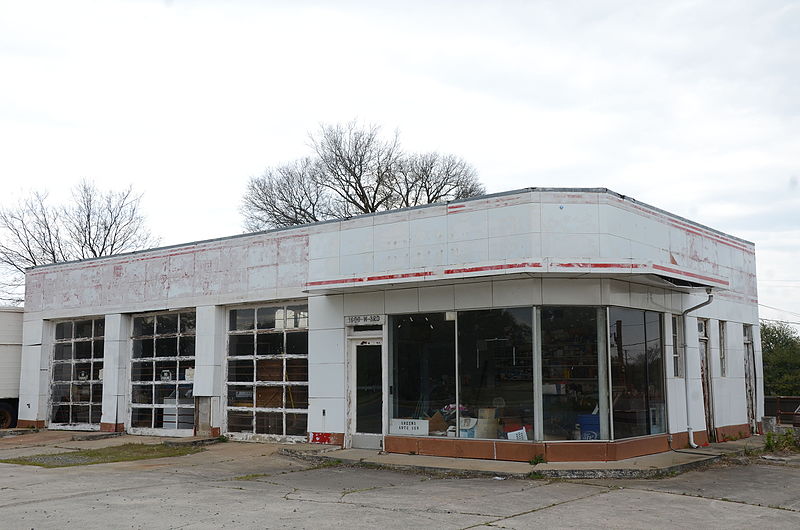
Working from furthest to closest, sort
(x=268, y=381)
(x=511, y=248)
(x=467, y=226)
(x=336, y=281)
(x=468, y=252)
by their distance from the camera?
(x=268, y=381), (x=336, y=281), (x=467, y=226), (x=468, y=252), (x=511, y=248)

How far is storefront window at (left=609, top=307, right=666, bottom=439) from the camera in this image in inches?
568

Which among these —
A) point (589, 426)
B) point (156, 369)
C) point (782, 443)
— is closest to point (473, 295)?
point (589, 426)

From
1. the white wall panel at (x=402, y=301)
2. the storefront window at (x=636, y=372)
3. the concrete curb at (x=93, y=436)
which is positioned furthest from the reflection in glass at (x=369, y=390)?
the concrete curb at (x=93, y=436)

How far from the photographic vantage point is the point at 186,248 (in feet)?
65.9

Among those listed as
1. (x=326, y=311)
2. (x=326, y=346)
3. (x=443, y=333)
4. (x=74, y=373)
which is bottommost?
(x=74, y=373)

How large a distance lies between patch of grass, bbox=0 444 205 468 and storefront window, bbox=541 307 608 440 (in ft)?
26.7

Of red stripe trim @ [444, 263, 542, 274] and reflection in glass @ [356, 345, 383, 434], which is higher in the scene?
red stripe trim @ [444, 263, 542, 274]

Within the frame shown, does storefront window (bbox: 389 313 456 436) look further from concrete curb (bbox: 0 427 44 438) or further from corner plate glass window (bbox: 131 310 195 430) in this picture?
concrete curb (bbox: 0 427 44 438)

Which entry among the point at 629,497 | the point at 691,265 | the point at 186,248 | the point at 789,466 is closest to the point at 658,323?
the point at 691,265

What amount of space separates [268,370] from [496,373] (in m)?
6.34

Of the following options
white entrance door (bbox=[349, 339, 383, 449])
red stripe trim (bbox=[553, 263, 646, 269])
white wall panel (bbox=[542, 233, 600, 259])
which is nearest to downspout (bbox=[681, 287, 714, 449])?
red stripe trim (bbox=[553, 263, 646, 269])

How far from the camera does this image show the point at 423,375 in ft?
50.8

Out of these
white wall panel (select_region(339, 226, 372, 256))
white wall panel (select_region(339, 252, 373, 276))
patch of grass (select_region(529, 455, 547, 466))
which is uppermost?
white wall panel (select_region(339, 226, 372, 256))

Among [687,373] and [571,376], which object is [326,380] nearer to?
[571,376]
